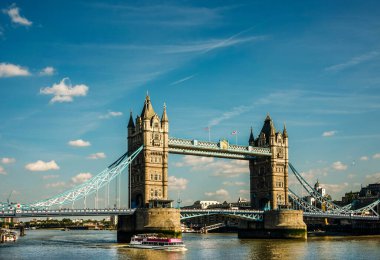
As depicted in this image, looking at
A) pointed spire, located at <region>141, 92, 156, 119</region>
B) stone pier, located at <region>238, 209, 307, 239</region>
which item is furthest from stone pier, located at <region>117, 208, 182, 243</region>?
stone pier, located at <region>238, 209, 307, 239</region>

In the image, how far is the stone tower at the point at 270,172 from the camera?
399 feet

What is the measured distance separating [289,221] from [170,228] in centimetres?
3066

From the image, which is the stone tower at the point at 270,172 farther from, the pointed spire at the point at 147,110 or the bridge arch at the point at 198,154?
the pointed spire at the point at 147,110

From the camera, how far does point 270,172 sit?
12175 cm

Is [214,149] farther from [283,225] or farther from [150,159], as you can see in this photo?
[283,225]

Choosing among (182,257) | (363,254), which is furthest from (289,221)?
(182,257)

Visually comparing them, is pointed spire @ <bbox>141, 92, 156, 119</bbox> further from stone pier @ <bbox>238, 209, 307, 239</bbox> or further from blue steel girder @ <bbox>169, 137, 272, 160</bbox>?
stone pier @ <bbox>238, 209, 307, 239</bbox>

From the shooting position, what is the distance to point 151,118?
102 m

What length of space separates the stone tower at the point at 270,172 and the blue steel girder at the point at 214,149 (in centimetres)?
285

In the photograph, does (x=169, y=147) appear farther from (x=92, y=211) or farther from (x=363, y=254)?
(x=363, y=254)

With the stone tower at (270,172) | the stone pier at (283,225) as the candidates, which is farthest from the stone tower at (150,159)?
the stone tower at (270,172)

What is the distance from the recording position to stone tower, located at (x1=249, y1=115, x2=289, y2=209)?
122 meters

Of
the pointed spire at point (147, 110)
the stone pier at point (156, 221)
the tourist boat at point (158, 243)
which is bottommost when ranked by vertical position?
the tourist boat at point (158, 243)

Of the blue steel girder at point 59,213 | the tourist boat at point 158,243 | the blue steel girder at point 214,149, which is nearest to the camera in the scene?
the tourist boat at point 158,243
